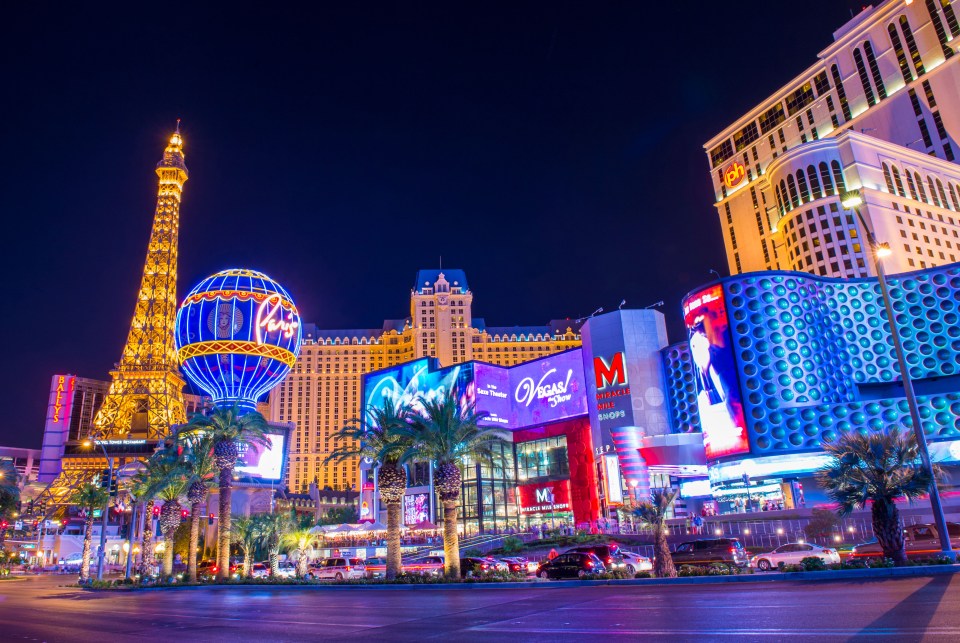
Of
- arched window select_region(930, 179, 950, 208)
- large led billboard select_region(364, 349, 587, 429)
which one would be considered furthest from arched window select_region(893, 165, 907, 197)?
large led billboard select_region(364, 349, 587, 429)

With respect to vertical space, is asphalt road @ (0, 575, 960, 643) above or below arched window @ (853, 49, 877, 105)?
below

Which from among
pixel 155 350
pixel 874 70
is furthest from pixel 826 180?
pixel 155 350

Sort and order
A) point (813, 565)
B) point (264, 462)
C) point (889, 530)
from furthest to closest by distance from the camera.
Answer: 1. point (264, 462)
2. point (813, 565)
3. point (889, 530)

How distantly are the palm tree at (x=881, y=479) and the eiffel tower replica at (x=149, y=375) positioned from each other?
361 feet

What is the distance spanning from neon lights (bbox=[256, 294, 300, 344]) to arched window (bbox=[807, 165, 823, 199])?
272 feet

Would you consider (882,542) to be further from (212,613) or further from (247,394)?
(247,394)

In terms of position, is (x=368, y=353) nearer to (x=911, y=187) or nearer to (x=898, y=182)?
(x=898, y=182)

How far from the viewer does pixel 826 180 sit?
10312 centimetres

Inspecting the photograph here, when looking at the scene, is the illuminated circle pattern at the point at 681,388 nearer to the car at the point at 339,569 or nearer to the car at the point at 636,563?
the car at the point at 339,569

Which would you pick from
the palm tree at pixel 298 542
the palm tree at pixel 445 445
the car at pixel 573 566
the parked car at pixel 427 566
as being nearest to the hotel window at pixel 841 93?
the palm tree at pixel 445 445

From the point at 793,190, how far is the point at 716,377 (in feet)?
176

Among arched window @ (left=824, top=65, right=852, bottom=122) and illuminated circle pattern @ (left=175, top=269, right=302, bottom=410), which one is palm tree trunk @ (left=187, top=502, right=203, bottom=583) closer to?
illuminated circle pattern @ (left=175, top=269, right=302, bottom=410)

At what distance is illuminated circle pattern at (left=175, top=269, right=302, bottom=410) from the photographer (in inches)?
2491

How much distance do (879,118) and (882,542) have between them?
118 meters
